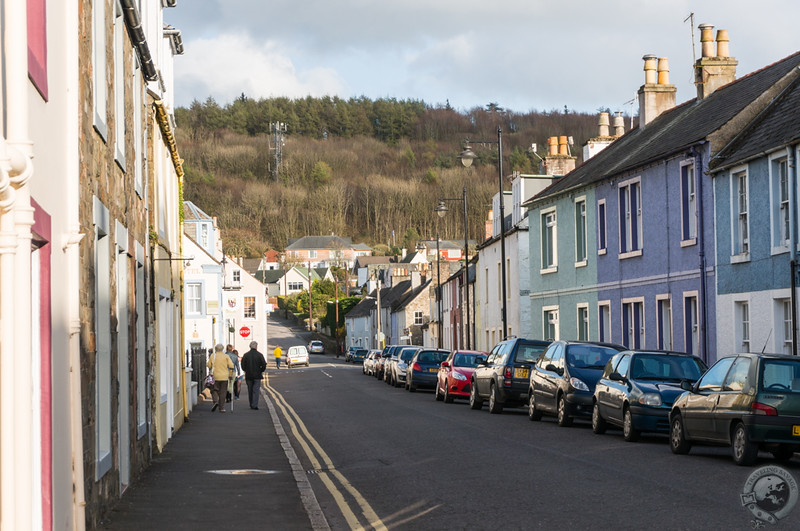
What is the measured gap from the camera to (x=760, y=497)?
1184cm

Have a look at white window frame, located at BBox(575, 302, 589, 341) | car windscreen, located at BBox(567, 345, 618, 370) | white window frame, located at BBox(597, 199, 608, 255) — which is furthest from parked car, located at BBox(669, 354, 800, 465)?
white window frame, located at BBox(575, 302, 589, 341)

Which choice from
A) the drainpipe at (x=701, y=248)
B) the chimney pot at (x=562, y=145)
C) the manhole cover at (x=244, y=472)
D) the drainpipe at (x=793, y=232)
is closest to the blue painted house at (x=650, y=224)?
the drainpipe at (x=701, y=248)

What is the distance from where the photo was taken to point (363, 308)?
118 meters

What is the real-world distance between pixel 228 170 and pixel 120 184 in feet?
559

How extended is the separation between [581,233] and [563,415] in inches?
606

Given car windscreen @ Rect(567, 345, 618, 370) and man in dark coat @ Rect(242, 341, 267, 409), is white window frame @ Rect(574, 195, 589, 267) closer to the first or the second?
man in dark coat @ Rect(242, 341, 267, 409)

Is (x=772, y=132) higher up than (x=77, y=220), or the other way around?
(x=772, y=132)

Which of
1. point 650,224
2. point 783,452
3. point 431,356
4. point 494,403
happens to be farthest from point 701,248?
point 431,356

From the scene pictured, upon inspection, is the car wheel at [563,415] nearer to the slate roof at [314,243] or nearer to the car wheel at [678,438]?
the car wheel at [678,438]

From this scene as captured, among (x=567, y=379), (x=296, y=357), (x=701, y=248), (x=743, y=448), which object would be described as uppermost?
(x=701, y=248)

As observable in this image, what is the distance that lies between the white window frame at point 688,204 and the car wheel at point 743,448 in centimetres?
1404

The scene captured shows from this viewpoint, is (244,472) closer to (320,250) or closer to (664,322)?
(664,322)

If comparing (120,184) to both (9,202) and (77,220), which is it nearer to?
(77,220)

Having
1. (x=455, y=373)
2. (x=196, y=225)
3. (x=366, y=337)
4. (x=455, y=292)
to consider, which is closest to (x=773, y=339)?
(x=455, y=373)
